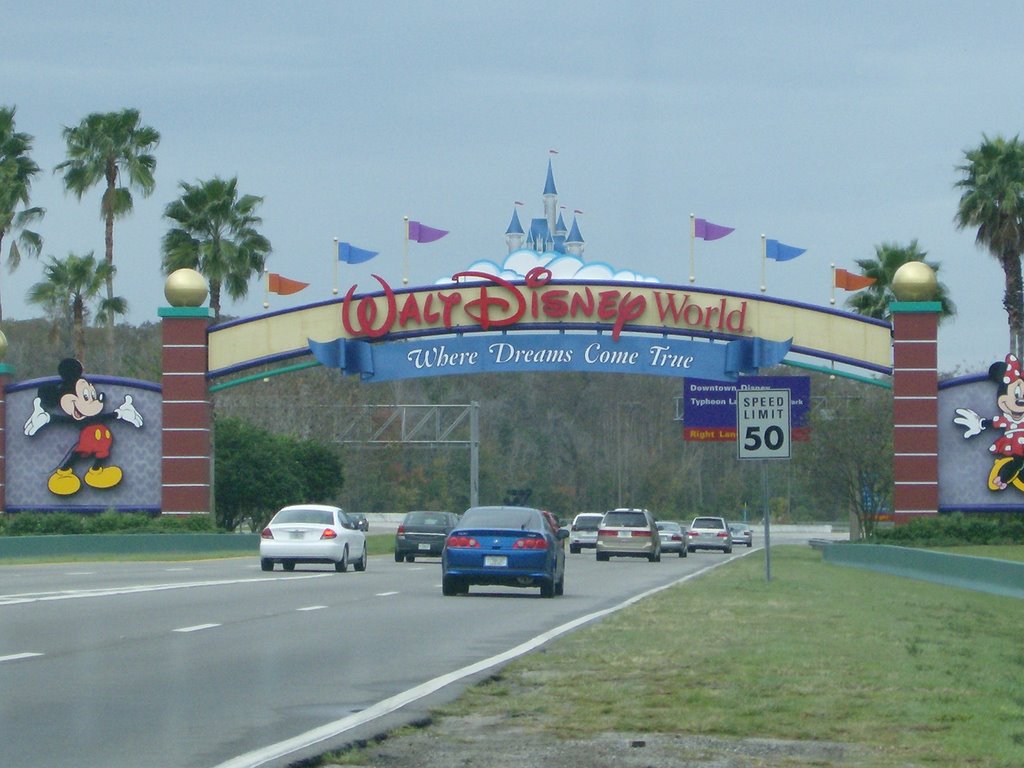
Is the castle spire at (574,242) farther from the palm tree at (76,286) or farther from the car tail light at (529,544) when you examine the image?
the car tail light at (529,544)

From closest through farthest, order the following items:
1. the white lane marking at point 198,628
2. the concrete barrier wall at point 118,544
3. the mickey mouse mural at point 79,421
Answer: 1. the white lane marking at point 198,628
2. the concrete barrier wall at point 118,544
3. the mickey mouse mural at point 79,421

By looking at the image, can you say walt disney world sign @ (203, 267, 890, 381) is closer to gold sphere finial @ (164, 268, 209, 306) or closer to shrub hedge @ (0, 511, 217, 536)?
gold sphere finial @ (164, 268, 209, 306)

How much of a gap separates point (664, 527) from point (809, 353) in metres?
11.9

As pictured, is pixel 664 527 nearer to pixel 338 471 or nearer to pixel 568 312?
pixel 568 312

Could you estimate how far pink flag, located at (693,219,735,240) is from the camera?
177ft

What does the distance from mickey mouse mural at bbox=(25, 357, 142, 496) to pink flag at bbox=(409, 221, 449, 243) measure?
34.2 ft

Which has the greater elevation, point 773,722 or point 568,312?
point 568,312

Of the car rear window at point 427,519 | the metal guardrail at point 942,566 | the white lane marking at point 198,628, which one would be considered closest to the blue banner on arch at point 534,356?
the car rear window at point 427,519

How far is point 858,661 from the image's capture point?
597 inches

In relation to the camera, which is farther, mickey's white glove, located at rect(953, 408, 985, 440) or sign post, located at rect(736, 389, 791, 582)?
mickey's white glove, located at rect(953, 408, 985, 440)

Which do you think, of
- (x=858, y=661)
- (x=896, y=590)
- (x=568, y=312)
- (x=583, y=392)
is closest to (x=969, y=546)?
(x=568, y=312)

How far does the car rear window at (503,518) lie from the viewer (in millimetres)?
26656

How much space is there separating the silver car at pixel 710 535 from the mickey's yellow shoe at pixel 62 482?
25722 mm

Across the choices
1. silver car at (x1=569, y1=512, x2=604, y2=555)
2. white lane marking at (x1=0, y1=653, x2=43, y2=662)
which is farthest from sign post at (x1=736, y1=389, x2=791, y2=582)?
silver car at (x1=569, y1=512, x2=604, y2=555)
